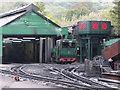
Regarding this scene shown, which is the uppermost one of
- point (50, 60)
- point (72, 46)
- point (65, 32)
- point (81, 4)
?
point (81, 4)

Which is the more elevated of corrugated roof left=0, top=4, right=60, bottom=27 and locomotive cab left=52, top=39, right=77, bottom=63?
corrugated roof left=0, top=4, right=60, bottom=27

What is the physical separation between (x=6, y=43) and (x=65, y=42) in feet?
42.8

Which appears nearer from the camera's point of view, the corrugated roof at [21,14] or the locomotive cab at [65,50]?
the locomotive cab at [65,50]

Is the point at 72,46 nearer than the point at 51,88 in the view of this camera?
No

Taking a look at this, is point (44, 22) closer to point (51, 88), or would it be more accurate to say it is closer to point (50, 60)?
point (50, 60)

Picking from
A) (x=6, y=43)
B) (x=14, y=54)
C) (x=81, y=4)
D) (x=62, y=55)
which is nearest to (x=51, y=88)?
(x=62, y=55)

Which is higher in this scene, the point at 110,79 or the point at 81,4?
the point at 81,4

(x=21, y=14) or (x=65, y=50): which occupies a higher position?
(x=21, y=14)

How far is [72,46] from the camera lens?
26.6 m

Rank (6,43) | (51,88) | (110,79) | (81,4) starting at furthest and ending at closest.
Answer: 1. (81,4)
2. (6,43)
3. (110,79)
4. (51,88)

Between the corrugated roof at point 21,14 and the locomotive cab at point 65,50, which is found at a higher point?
the corrugated roof at point 21,14

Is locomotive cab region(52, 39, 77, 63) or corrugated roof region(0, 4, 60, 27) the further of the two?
corrugated roof region(0, 4, 60, 27)

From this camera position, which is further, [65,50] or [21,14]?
[21,14]

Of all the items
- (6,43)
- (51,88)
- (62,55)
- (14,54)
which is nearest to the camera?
(51,88)
